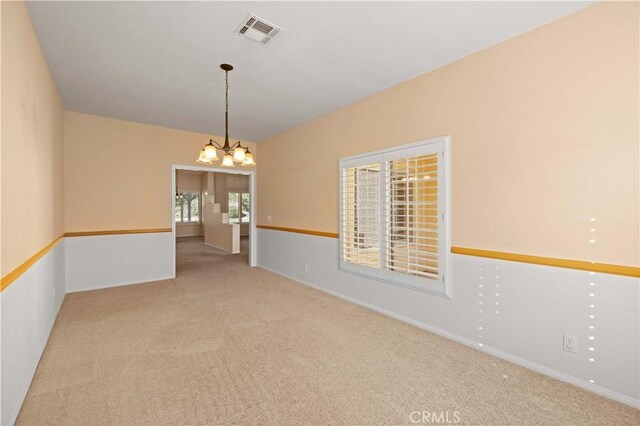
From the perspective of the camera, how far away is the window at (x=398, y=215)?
292 cm

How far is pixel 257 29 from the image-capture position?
7.64 ft

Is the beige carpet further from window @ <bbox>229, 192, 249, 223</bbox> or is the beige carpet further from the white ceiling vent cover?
window @ <bbox>229, 192, 249, 223</bbox>

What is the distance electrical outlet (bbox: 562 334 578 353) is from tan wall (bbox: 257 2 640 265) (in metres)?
0.60

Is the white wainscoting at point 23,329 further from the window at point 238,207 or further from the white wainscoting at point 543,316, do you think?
the window at point 238,207

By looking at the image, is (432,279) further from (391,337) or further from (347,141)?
(347,141)

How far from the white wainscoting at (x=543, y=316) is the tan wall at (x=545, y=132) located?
195 mm

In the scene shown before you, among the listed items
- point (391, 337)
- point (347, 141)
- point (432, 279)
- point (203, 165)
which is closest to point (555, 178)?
point (432, 279)

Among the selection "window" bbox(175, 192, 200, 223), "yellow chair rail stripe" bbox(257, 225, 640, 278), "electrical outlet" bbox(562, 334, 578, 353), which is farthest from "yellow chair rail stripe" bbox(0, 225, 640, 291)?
"window" bbox(175, 192, 200, 223)

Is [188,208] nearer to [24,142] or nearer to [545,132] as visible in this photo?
[24,142]

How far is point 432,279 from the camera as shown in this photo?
2.98 m

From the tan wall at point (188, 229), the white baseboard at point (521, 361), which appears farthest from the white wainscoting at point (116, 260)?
the tan wall at point (188, 229)

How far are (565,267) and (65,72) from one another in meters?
5.00

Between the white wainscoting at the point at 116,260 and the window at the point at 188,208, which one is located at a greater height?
the window at the point at 188,208

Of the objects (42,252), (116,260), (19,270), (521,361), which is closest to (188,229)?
(116,260)
